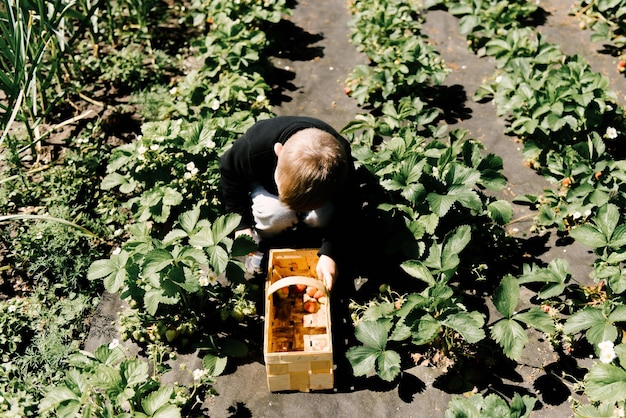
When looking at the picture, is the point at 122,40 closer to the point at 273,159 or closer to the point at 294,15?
the point at 294,15

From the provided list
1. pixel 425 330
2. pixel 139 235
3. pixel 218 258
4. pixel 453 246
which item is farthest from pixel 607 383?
pixel 139 235

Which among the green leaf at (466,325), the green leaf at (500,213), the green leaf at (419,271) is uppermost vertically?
the green leaf at (500,213)

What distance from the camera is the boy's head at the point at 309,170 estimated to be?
2.23 m

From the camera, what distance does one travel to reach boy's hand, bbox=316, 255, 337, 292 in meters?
2.63

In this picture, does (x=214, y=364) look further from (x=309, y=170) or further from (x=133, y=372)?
(x=309, y=170)

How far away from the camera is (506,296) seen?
2.50 meters

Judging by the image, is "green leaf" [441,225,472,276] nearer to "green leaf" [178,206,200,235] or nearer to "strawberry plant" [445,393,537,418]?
"strawberry plant" [445,393,537,418]

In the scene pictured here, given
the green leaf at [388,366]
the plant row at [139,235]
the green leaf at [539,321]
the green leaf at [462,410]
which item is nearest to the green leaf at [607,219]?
the green leaf at [539,321]

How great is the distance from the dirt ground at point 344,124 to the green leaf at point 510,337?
0.30 m

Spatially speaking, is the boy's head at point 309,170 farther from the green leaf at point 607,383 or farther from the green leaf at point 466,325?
the green leaf at point 607,383

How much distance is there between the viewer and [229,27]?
4109mm

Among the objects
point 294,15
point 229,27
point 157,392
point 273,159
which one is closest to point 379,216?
point 273,159

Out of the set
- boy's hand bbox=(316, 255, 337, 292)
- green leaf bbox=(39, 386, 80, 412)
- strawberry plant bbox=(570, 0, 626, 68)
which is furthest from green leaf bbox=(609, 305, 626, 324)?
strawberry plant bbox=(570, 0, 626, 68)

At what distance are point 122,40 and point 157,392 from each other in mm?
3213
